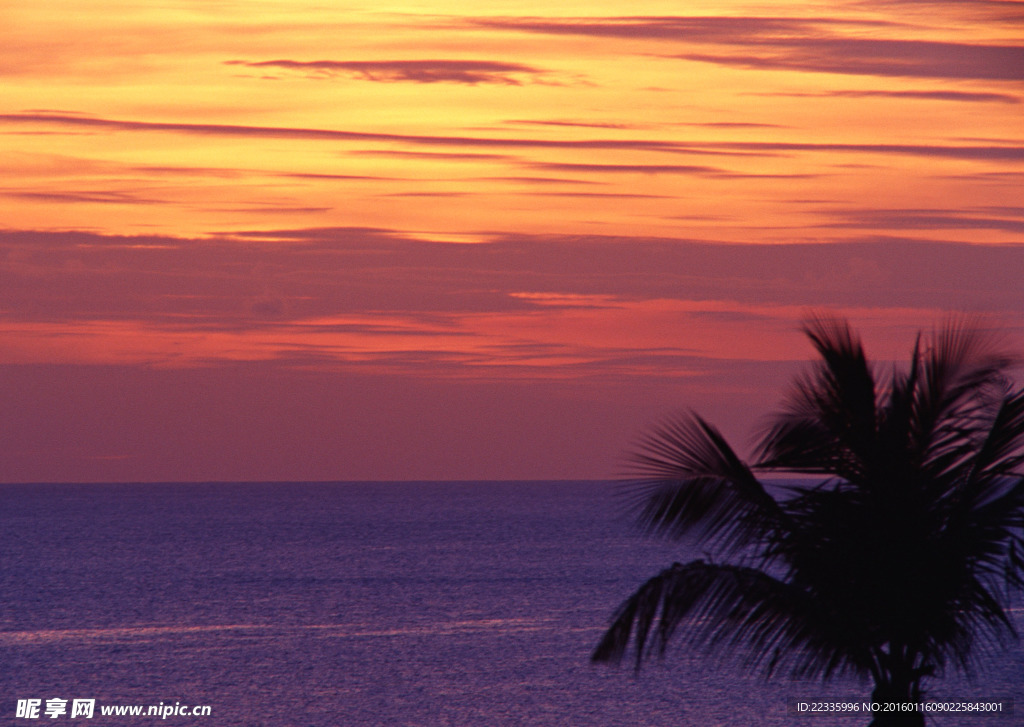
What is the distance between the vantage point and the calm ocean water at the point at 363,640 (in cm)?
4341

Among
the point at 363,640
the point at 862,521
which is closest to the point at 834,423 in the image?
the point at 862,521

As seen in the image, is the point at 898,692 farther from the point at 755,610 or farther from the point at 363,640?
the point at 363,640

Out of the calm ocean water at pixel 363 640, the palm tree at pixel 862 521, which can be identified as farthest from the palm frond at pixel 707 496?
the calm ocean water at pixel 363 640

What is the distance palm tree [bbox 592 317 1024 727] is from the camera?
39.4ft

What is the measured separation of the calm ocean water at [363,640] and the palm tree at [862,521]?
97.5 feet

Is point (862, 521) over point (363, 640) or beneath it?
over

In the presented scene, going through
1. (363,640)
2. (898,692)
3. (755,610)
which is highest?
(755,610)

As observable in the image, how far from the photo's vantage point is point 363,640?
6109cm

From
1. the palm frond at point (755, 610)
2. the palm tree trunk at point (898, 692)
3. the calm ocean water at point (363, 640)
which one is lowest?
the calm ocean water at point (363, 640)

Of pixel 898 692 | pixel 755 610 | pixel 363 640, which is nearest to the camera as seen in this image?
pixel 898 692

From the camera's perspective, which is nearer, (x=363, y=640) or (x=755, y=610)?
(x=755, y=610)

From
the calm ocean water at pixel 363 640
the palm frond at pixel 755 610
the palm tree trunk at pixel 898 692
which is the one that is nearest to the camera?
the palm tree trunk at pixel 898 692

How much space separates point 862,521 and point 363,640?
5142 cm

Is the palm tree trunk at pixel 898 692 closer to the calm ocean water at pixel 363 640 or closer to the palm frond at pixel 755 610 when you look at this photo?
the palm frond at pixel 755 610
